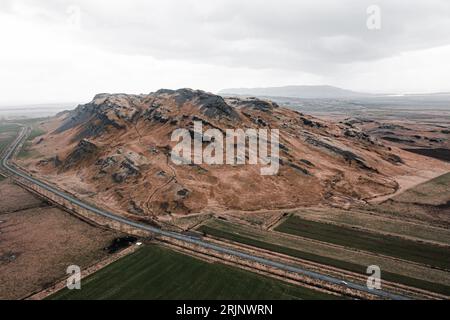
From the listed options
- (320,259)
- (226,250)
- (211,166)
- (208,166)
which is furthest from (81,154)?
(320,259)

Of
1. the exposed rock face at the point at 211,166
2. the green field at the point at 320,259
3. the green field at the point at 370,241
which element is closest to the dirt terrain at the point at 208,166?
the exposed rock face at the point at 211,166

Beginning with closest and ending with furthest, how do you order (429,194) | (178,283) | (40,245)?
1. (178,283)
2. (40,245)
3. (429,194)

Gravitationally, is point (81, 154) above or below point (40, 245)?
above

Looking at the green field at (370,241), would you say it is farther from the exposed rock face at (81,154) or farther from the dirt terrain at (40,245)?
the exposed rock face at (81,154)

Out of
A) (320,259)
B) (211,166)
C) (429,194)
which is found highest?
(211,166)

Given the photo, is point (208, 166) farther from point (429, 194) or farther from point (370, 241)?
point (429, 194)

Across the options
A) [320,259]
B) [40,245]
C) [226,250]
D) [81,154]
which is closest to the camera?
[320,259]
